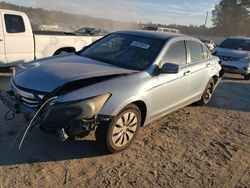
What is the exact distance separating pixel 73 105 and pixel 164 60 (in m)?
1.97

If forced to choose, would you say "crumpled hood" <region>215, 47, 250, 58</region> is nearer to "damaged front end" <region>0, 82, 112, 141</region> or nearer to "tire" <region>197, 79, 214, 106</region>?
"tire" <region>197, 79, 214, 106</region>

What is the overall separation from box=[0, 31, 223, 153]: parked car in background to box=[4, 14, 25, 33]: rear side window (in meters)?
3.42

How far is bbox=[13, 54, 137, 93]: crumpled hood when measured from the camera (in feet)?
12.5

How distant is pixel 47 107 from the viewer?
11.5ft

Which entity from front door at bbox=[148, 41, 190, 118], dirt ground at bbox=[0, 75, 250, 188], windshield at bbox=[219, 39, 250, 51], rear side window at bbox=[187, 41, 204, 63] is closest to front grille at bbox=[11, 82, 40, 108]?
dirt ground at bbox=[0, 75, 250, 188]

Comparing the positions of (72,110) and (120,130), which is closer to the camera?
(72,110)

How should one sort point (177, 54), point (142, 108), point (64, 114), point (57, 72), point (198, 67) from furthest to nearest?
point (198, 67) → point (177, 54) → point (142, 108) → point (57, 72) → point (64, 114)

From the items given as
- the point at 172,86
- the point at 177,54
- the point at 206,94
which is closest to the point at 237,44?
the point at 206,94

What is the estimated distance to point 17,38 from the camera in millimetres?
7996

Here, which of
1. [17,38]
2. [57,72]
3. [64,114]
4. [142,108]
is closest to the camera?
[64,114]

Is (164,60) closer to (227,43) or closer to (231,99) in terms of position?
(231,99)

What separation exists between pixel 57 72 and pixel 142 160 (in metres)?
1.70

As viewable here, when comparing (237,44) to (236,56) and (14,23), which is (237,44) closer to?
(236,56)

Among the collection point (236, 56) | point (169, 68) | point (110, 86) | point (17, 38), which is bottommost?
point (236, 56)
